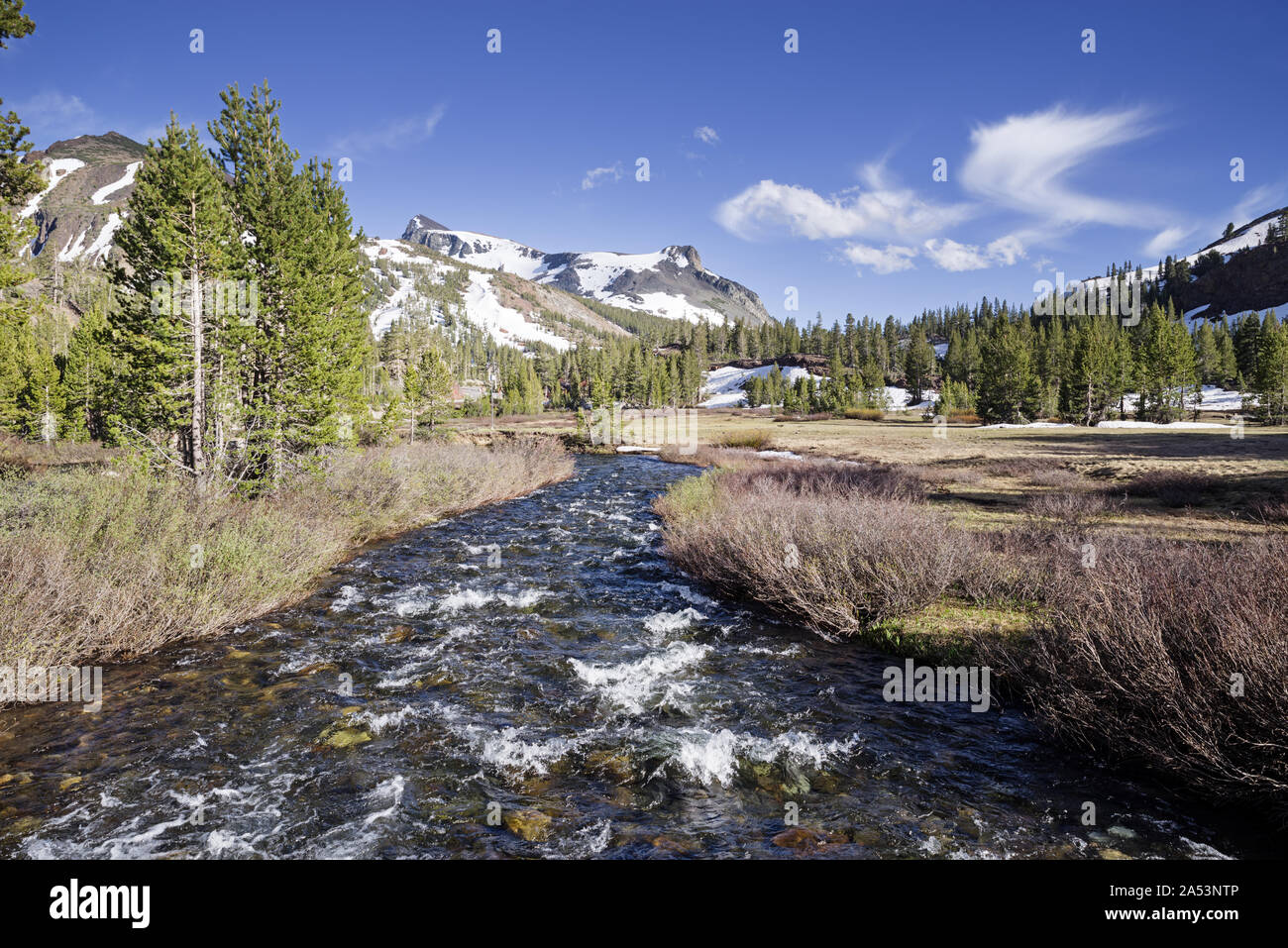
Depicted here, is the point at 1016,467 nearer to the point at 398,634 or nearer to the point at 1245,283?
the point at 398,634

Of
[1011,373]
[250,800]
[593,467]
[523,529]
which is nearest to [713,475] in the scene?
[523,529]

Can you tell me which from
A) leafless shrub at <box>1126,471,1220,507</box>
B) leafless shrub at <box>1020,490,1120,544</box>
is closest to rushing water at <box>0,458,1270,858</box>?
leafless shrub at <box>1020,490,1120,544</box>

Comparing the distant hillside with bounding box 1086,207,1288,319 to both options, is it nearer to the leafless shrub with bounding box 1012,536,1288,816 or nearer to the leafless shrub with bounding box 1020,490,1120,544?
the leafless shrub with bounding box 1020,490,1120,544

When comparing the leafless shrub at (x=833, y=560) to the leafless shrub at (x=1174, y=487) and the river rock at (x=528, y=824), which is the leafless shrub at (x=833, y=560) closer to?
the river rock at (x=528, y=824)

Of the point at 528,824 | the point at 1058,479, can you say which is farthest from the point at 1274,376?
the point at 528,824

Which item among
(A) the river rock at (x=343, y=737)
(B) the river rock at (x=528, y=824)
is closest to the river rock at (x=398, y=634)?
(A) the river rock at (x=343, y=737)

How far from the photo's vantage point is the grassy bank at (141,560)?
878cm

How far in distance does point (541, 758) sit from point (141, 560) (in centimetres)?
903

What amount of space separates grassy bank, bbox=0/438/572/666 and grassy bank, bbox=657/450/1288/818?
10527 millimetres

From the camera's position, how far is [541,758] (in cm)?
752

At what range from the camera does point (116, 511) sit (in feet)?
40.2

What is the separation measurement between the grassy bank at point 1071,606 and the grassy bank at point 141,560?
1053cm
